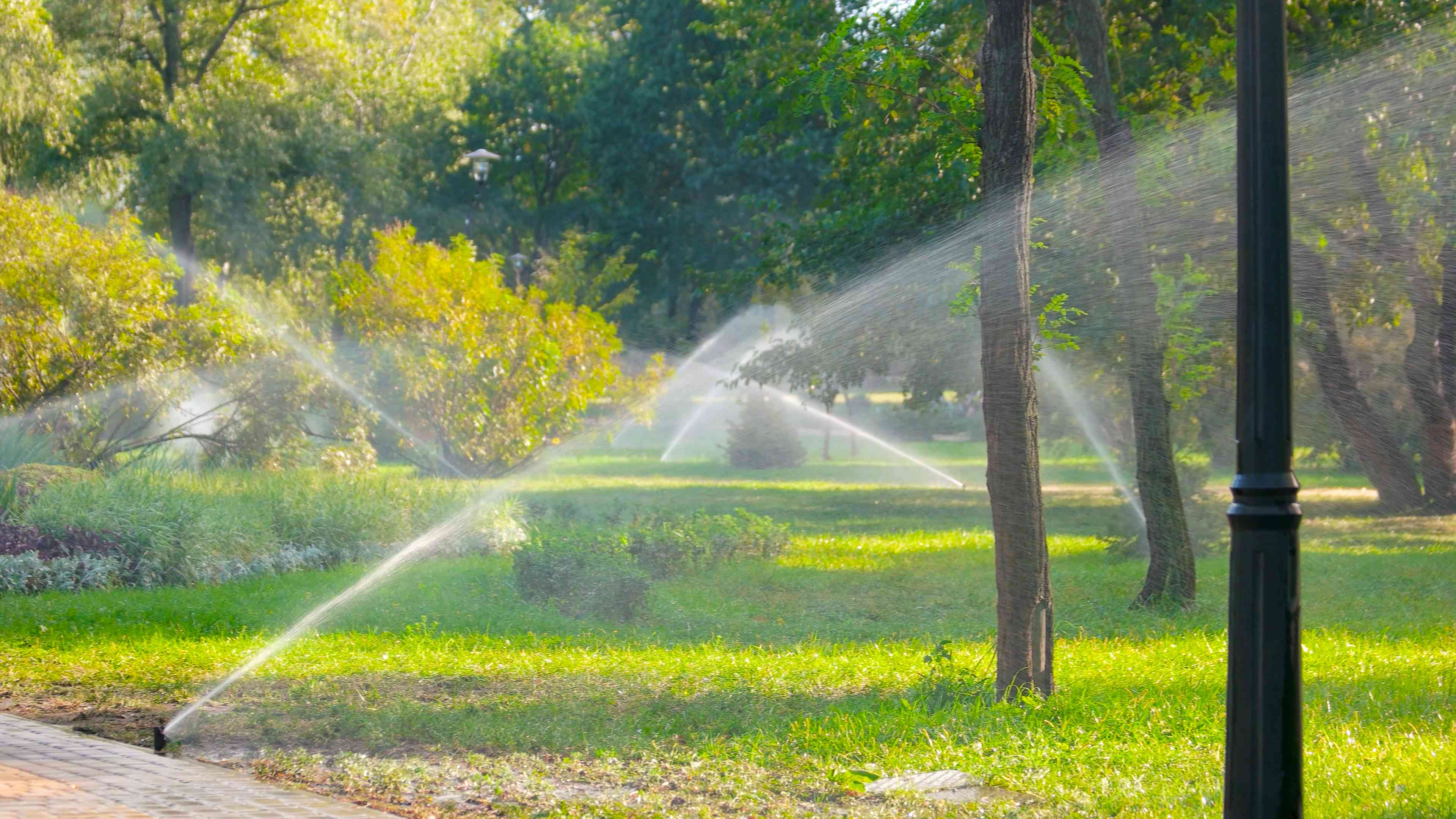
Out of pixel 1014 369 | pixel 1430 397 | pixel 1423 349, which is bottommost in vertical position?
pixel 1014 369

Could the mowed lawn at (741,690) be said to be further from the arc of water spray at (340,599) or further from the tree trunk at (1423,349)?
the tree trunk at (1423,349)

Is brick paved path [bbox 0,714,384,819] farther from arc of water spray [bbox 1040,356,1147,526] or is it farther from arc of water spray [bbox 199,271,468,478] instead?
arc of water spray [bbox 199,271,468,478]

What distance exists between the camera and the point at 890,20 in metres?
6.53

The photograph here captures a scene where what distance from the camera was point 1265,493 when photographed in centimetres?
334

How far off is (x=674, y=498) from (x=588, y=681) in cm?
1355

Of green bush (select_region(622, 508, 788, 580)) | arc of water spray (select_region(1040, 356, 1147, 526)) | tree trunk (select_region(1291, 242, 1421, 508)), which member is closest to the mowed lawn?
green bush (select_region(622, 508, 788, 580))

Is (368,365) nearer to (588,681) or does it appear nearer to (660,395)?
(660,395)

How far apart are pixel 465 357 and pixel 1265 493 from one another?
13116 mm

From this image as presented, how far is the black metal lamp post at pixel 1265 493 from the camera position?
3350 mm

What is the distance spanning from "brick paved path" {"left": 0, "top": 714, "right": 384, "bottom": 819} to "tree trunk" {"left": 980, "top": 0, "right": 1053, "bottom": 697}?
9.73 ft

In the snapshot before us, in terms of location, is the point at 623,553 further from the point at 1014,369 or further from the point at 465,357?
the point at 465,357

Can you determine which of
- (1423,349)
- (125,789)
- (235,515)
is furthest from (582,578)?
(1423,349)

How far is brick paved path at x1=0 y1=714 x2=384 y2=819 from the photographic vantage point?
14.5 ft

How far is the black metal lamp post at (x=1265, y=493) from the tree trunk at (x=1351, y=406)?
455 inches
